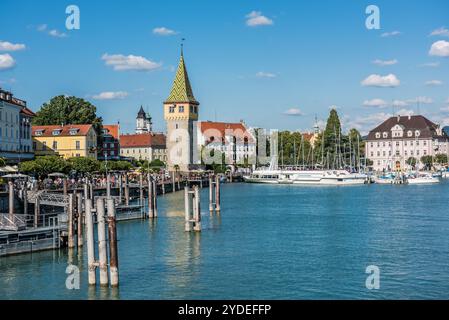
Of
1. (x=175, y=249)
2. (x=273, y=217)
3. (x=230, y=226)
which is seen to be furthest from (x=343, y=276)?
(x=273, y=217)

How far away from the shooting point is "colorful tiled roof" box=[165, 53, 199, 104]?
430ft

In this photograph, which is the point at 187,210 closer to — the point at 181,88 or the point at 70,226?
the point at 70,226

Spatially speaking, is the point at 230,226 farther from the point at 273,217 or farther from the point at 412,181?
the point at 412,181

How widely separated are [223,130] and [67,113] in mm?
55930

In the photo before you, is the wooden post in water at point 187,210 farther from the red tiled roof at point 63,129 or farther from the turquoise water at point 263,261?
the red tiled roof at point 63,129

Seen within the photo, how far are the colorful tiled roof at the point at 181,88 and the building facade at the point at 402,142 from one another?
47987 millimetres

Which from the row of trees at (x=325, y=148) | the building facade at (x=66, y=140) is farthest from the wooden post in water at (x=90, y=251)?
the row of trees at (x=325, y=148)

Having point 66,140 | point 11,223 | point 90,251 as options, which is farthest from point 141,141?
point 90,251

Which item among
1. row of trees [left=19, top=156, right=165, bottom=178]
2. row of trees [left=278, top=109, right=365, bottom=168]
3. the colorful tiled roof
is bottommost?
row of trees [left=19, top=156, right=165, bottom=178]

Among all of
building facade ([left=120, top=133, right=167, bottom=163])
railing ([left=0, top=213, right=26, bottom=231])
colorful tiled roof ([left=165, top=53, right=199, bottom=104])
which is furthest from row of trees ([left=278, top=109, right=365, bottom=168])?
railing ([left=0, top=213, right=26, bottom=231])

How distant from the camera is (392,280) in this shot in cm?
2808

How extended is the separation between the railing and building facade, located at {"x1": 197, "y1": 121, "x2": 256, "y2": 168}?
11256cm

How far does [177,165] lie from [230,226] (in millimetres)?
79615

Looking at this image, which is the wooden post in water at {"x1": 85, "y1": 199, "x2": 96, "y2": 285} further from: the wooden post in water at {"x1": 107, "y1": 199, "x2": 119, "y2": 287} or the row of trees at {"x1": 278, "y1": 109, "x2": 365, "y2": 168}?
the row of trees at {"x1": 278, "y1": 109, "x2": 365, "y2": 168}
